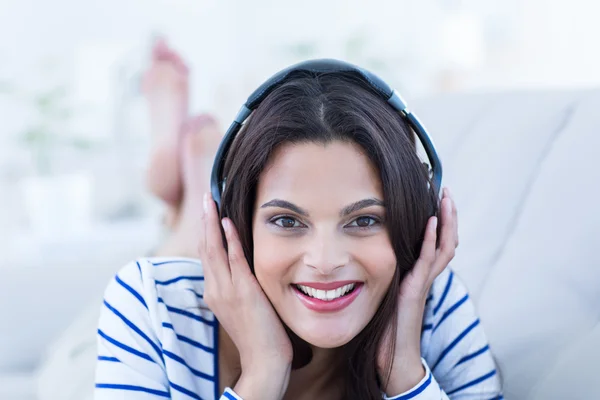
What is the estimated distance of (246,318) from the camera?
90 cm

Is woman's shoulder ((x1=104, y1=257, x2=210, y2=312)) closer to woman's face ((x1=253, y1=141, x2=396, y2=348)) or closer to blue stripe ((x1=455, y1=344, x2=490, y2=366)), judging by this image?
woman's face ((x1=253, y1=141, x2=396, y2=348))

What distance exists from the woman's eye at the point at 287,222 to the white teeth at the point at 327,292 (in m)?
0.07

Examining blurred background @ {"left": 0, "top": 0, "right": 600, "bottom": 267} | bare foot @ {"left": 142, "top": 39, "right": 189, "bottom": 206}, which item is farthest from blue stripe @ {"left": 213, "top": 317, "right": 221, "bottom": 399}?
blurred background @ {"left": 0, "top": 0, "right": 600, "bottom": 267}

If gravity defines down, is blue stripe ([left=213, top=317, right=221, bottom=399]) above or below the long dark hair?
below

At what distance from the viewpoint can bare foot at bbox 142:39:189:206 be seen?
1.81 m

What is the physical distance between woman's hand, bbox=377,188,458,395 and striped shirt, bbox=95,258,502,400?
2 centimetres

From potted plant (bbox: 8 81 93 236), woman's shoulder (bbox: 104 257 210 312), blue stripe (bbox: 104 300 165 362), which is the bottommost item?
blue stripe (bbox: 104 300 165 362)

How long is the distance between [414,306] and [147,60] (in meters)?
3.23

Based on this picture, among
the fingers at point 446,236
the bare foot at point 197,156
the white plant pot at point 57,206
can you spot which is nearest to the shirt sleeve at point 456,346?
the fingers at point 446,236

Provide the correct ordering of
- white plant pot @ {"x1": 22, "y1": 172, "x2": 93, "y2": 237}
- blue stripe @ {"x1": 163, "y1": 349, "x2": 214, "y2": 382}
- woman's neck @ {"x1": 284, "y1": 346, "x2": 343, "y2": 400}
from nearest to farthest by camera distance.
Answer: blue stripe @ {"x1": 163, "y1": 349, "x2": 214, "y2": 382} < woman's neck @ {"x1": 284, "y1": 346, "x2": 343, "y2": 400} < white plant pot @ {"x1": 22, "y1": 172, "x2": 93, "y2": 237}

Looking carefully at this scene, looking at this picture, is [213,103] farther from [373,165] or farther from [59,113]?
[373,165]

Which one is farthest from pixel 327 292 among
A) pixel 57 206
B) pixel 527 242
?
pixel 57 206

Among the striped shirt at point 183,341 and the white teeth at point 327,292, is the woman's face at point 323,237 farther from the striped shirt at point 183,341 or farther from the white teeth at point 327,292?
the striped shirt at point 183,341

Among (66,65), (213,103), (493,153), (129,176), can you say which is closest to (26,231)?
(129,176)
